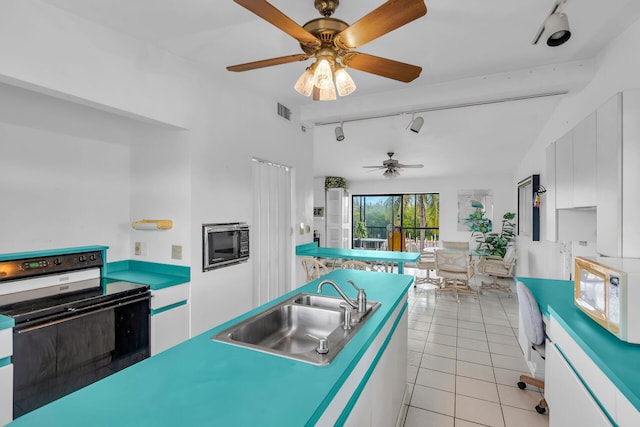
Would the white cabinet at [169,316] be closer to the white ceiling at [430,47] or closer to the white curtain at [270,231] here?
the white curtain at [270,231]

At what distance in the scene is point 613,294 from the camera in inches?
55.3

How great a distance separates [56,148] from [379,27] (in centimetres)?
254

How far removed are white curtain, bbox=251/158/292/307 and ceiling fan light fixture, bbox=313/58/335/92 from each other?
1.76m

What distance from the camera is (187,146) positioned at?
2.53m

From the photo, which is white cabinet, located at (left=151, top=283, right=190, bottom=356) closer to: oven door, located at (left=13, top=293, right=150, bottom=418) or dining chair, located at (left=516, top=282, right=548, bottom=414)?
oven door, located at (left=13, top=293, right=150, bottom=418)

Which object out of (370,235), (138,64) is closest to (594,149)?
(138,64)

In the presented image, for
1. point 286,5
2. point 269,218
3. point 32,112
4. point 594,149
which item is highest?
point 286,5

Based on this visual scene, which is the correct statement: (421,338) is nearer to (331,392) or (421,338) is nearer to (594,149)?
(594,149)

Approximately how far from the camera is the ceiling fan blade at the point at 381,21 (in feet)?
4.02

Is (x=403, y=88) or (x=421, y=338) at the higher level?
(x=403, y=88)

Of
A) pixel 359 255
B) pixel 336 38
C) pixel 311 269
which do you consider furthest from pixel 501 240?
pixel 336 38

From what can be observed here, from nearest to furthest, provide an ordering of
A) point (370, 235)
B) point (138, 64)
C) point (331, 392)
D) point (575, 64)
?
point (331, 392) < point (138, 64) < point (575, 64) < point (370, 235)

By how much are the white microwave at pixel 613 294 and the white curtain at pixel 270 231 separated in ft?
8.75

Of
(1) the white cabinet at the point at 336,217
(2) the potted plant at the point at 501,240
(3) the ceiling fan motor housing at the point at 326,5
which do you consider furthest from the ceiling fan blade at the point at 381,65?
(1) the white cabinet at the point at 336,217
